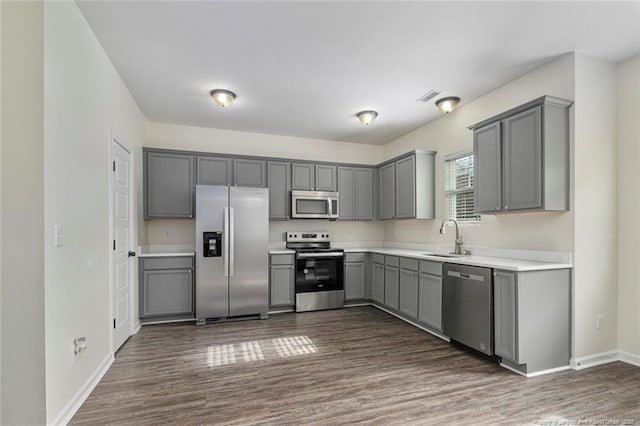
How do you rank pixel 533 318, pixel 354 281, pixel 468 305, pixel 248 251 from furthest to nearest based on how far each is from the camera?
pixel 354 281 → pixel 248 251 → pixel 468 305 → pixel 533 318

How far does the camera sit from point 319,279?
4859mm

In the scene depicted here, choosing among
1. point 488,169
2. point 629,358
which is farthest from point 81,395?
point 629,358

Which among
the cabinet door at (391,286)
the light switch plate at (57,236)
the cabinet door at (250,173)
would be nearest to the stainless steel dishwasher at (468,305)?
the cabinet door at (391,286)

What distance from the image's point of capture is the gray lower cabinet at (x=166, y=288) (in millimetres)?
4062

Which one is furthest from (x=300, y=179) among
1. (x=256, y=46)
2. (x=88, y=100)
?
(x=88, y=100)

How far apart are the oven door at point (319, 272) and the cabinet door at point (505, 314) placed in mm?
2422

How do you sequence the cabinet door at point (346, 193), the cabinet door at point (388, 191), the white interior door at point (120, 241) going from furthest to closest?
the cabinet door at point (346, 193)
the cabinet door at point (388, 191)
the white interior door at point (120, 241)

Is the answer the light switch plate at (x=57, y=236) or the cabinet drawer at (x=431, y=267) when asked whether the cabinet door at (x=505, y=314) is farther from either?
the light switch plate at (x=57, y=236)

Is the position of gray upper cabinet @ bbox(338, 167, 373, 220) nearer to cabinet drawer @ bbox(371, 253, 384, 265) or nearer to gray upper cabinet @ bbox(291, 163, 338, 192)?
gray upper cabinet @ bbox(291, 163, 338, 192)

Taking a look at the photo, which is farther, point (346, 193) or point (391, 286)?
point (346, 193)

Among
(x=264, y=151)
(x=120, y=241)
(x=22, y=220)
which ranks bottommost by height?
(x=120, y=241)

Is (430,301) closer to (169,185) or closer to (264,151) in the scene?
(264,151)

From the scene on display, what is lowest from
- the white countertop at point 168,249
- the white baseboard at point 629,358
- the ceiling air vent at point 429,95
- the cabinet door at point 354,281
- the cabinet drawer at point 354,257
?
the white baseboard at point 629,358

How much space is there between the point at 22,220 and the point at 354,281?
4.08 m
